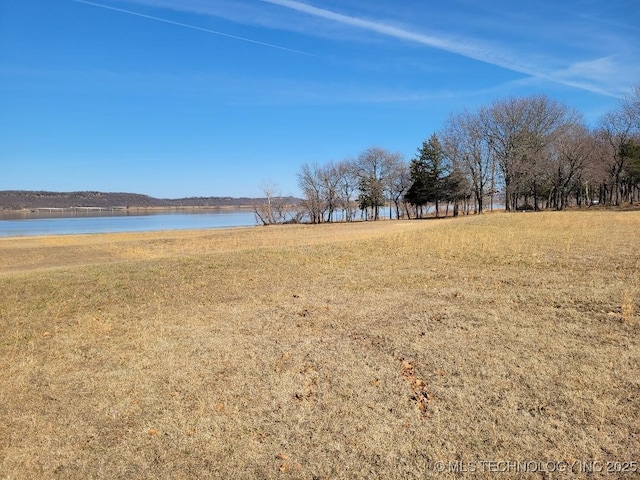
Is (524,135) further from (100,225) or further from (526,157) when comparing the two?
(100,225)

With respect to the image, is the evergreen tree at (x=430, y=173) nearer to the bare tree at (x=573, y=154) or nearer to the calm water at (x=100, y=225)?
the bare tree at (x=573, y=154)

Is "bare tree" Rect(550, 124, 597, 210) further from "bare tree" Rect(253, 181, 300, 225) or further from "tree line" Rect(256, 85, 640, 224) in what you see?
"bare tree" Rect(253, 181, 300, 225)

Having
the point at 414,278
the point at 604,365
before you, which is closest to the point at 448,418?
the point at 604,365

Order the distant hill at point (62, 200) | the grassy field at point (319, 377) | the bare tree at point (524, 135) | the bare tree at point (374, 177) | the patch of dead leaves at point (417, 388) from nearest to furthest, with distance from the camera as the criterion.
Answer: the grassy field at point (319, 377)
the patch of dead leaves at point (417, 388)
the bare tree at point (524, 135)
the bare tree at point (374, 177)
the distant hill at point (62, 200)

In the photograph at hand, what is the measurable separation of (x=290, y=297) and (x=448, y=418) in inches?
206

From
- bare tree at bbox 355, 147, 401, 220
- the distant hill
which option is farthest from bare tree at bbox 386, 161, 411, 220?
the distant hill

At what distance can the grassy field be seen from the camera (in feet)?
11.0

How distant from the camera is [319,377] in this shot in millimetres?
4746

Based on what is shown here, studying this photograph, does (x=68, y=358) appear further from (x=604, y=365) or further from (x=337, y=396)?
(x=604, y=365)

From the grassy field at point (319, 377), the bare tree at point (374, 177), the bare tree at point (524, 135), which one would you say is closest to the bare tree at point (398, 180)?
the bare tree at point (374, 177)

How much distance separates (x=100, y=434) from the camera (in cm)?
372

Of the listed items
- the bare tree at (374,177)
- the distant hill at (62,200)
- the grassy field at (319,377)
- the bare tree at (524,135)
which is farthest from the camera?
the distant hill at (62,200)

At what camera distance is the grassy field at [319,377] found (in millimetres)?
3361

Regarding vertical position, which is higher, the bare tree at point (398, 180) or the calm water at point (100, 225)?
the bare tree at point (398, 180)
